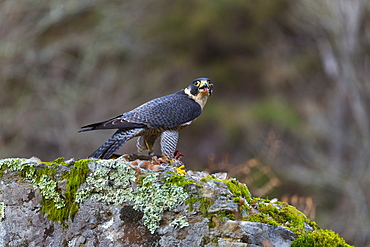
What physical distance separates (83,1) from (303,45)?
8798 mm

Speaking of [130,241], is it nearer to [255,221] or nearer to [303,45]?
[255,221]

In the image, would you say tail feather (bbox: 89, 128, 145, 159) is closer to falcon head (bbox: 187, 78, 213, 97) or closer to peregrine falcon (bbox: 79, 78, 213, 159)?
peregrine falcon (bbox: 79, 78, 213, 159)

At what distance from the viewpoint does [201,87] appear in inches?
232

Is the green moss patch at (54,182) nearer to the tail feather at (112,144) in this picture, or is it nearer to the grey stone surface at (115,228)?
the grey stone surface at (115,228)

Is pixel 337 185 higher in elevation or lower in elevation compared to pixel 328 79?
lower

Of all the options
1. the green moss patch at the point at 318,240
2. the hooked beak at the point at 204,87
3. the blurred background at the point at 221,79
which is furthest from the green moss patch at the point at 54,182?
the blurred background at the point at 221,79

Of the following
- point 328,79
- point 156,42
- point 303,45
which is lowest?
point 328,79

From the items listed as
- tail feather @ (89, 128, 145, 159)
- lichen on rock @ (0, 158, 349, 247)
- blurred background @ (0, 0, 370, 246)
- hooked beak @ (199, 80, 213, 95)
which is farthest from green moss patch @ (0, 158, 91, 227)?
blurred background @ (0, 0, 370, 246)

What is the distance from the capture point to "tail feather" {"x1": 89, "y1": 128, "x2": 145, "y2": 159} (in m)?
4.74

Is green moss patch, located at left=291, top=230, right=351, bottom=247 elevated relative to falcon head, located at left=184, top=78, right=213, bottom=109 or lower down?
lower down

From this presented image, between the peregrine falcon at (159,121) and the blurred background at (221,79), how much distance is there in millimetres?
6828

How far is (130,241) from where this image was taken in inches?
136

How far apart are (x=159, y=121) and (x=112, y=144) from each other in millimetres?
659

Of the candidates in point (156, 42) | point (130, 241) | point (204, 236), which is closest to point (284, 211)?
point (204, 236)
